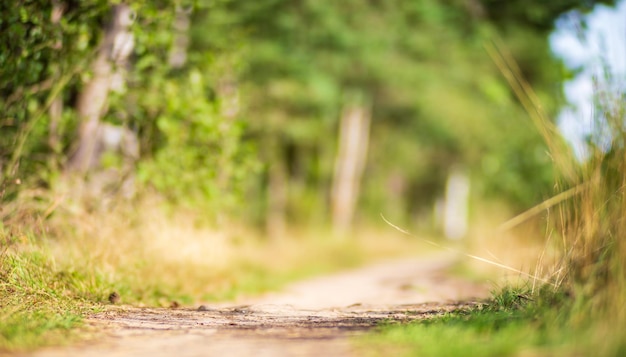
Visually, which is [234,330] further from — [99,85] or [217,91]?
[217,91]

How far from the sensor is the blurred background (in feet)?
22.6

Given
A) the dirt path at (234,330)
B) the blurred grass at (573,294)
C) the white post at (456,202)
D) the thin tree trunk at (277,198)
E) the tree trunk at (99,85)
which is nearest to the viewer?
the blurred grass at (573,294)

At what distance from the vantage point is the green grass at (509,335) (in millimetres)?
2975

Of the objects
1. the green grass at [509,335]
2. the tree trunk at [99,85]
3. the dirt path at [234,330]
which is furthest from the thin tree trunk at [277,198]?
the green grass at [509,335]

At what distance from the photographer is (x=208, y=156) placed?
348 inches

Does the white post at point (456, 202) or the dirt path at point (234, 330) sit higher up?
the white post at point (456, 202)

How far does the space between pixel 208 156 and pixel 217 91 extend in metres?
1.74

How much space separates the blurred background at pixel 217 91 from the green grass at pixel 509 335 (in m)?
1.38

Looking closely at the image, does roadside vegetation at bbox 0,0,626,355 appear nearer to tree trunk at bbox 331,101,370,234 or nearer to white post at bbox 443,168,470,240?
tree trunk at bbox 331,101,370,234

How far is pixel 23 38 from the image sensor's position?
6477 millimetres

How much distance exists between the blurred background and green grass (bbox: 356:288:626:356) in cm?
138

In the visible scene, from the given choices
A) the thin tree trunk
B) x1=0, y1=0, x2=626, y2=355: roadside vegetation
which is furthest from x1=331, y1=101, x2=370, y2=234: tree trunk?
x1=0, y1=0, x2=626, y2=355: roadside vegetation

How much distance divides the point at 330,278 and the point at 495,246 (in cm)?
270

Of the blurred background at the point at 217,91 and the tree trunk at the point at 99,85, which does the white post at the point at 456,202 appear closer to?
the blurred background at the point at 217,91
